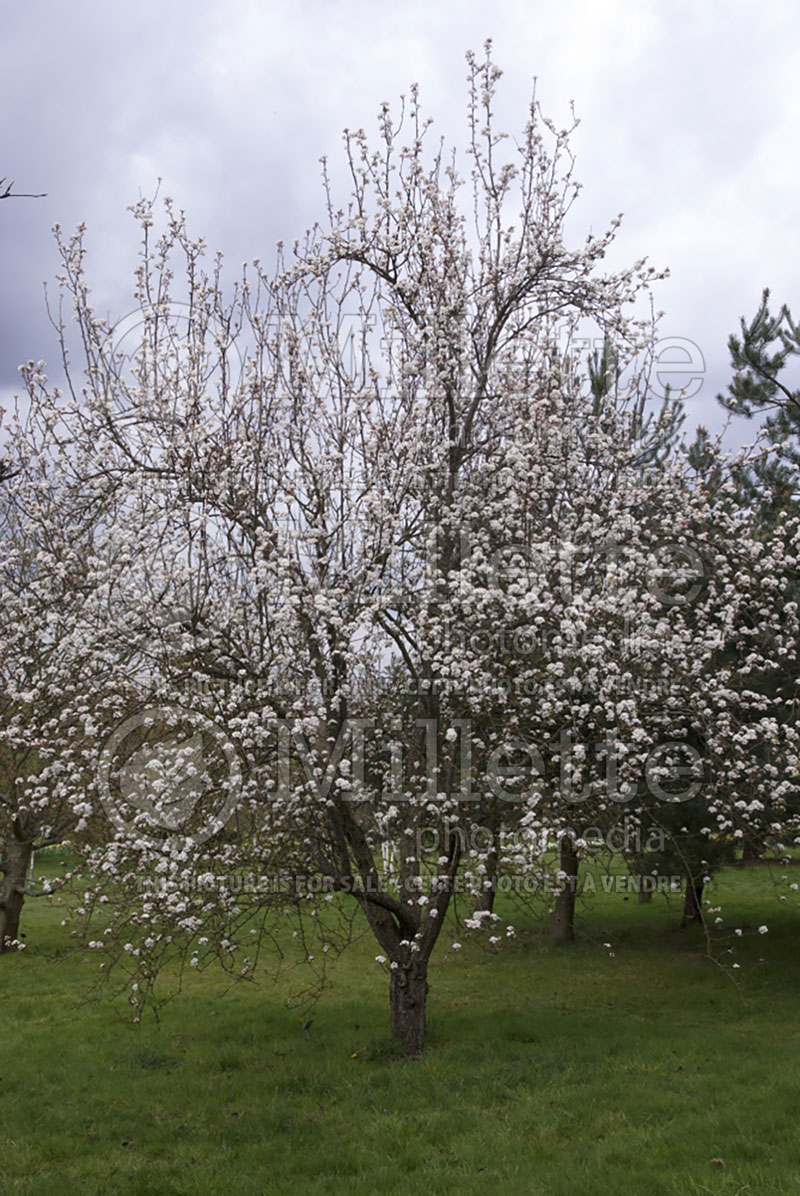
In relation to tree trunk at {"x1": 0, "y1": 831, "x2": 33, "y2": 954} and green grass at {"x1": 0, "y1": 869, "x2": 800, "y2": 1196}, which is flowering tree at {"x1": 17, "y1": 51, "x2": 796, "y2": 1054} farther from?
tree trunk at {"x1": 0, "y1": 831, "x2": 33, "y2": 954}

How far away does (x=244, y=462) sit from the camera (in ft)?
29.2

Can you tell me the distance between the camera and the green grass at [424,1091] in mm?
6434

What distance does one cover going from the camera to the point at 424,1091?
326 inches

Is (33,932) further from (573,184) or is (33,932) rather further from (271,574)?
(573,184)

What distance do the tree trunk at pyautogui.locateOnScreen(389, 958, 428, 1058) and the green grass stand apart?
0.23 metres

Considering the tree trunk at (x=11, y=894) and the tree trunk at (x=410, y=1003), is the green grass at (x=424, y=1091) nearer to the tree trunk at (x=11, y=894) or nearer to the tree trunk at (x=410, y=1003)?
the tree trunk at (x=410, y=1003)

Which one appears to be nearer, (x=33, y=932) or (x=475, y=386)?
(x=475, y=386)

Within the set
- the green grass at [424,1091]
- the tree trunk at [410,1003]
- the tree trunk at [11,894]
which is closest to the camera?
the green grass at [424,1091]

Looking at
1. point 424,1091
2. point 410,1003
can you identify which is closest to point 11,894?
point 410,1003

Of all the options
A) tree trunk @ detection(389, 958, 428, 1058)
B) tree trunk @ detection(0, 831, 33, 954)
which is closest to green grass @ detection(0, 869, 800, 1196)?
tree trunk @ detection(389, 958, 428, 1058)

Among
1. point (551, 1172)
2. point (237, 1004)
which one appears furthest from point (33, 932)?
point (551, 1172)

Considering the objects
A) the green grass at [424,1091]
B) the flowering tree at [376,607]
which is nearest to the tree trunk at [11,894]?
the green grass at [424,1091]

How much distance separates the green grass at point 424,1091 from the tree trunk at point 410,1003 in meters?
0.23

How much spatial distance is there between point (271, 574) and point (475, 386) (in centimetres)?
341
